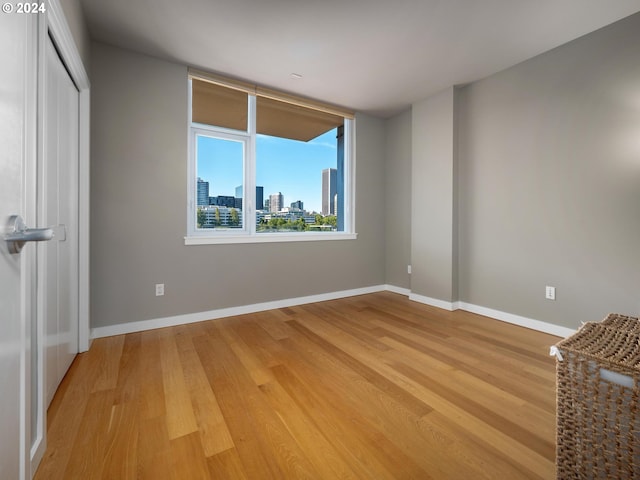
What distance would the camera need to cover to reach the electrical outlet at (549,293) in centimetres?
264

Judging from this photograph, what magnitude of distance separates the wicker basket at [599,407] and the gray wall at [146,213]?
2.77 m

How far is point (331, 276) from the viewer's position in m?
3.89

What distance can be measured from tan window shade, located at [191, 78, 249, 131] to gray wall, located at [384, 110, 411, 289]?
214 centimetres

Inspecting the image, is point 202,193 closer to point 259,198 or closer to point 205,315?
point 259,198

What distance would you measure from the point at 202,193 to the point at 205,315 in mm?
1260

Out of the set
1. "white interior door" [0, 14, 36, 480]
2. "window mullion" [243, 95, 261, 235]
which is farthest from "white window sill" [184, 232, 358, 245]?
"white interior door" [0, 14, 36, 480]

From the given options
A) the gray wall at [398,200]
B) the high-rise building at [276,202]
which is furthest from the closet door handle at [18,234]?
the gray wall at [398,200]

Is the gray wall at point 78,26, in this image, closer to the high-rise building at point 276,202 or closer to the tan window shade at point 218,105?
the tan window shade at point 218,105

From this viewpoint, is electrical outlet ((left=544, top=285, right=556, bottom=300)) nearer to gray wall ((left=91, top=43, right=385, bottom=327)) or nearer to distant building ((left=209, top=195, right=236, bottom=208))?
gray wall ((left=91, top=43, right=385, bottom=327))

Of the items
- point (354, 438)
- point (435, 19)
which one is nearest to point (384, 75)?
point (435, 19)

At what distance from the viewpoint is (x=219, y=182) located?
316 centimetres

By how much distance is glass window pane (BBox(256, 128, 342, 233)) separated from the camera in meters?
3.49

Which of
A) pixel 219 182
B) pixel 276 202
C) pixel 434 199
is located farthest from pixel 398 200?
pixel 219 182

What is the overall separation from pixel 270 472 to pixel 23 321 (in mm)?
1011
